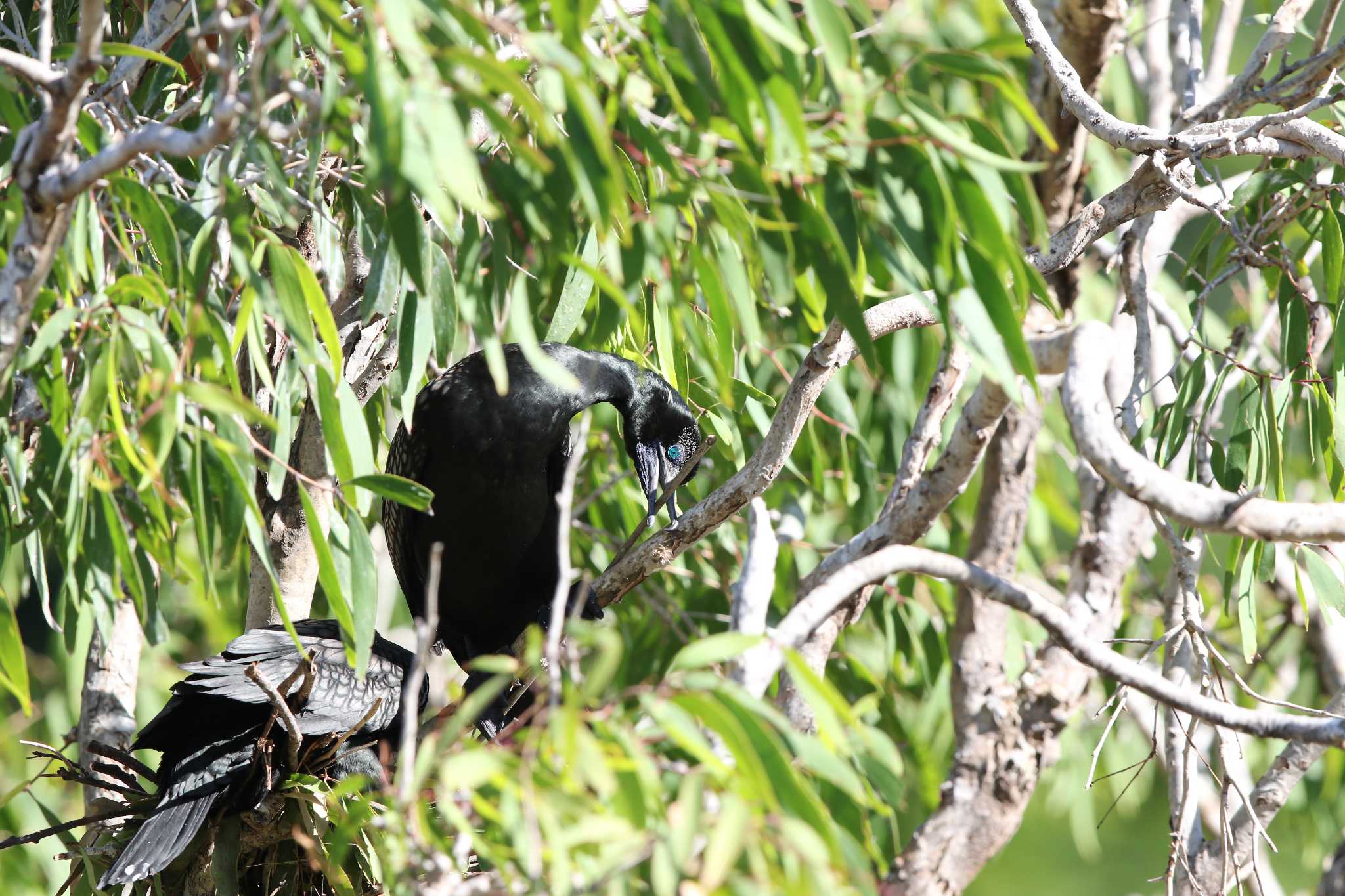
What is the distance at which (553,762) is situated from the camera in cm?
110

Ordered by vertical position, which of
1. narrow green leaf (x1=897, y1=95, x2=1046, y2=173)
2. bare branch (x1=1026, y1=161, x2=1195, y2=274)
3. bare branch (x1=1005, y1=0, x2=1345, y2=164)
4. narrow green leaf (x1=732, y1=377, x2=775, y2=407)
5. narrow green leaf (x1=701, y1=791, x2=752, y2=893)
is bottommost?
narrow green leaf (x1=701, y1=791, x2=752, y2=893)

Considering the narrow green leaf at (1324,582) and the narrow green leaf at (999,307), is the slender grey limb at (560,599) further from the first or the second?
the narrow green leaf at (1324,582)

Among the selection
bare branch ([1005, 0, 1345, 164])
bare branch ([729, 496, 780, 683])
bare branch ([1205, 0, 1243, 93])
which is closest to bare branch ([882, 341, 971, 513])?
bare branch ([1005, 0, 1345, 164])

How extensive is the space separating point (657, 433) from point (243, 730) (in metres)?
0.92

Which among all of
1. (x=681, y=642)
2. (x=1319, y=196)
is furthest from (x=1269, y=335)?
(x=681, y=642)

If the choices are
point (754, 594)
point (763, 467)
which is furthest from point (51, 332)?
point (763, 467)

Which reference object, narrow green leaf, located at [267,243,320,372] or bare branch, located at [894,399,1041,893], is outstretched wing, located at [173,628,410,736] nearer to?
narrow green leaf, located at [267,243,320,372]

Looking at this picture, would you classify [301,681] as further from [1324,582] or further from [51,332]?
[1324,582]

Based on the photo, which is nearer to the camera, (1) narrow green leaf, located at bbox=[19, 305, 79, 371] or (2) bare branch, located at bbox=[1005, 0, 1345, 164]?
(1) narrow green leaf, located at bbox=[19, 305, 79, 371]

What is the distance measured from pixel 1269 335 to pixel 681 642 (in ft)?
5.98

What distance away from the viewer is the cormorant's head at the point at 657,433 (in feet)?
8.18

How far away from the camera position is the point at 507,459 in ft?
8.11

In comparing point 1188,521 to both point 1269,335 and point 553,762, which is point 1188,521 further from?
point 1269,335

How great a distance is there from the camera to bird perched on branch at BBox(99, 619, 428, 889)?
1.90 metres
